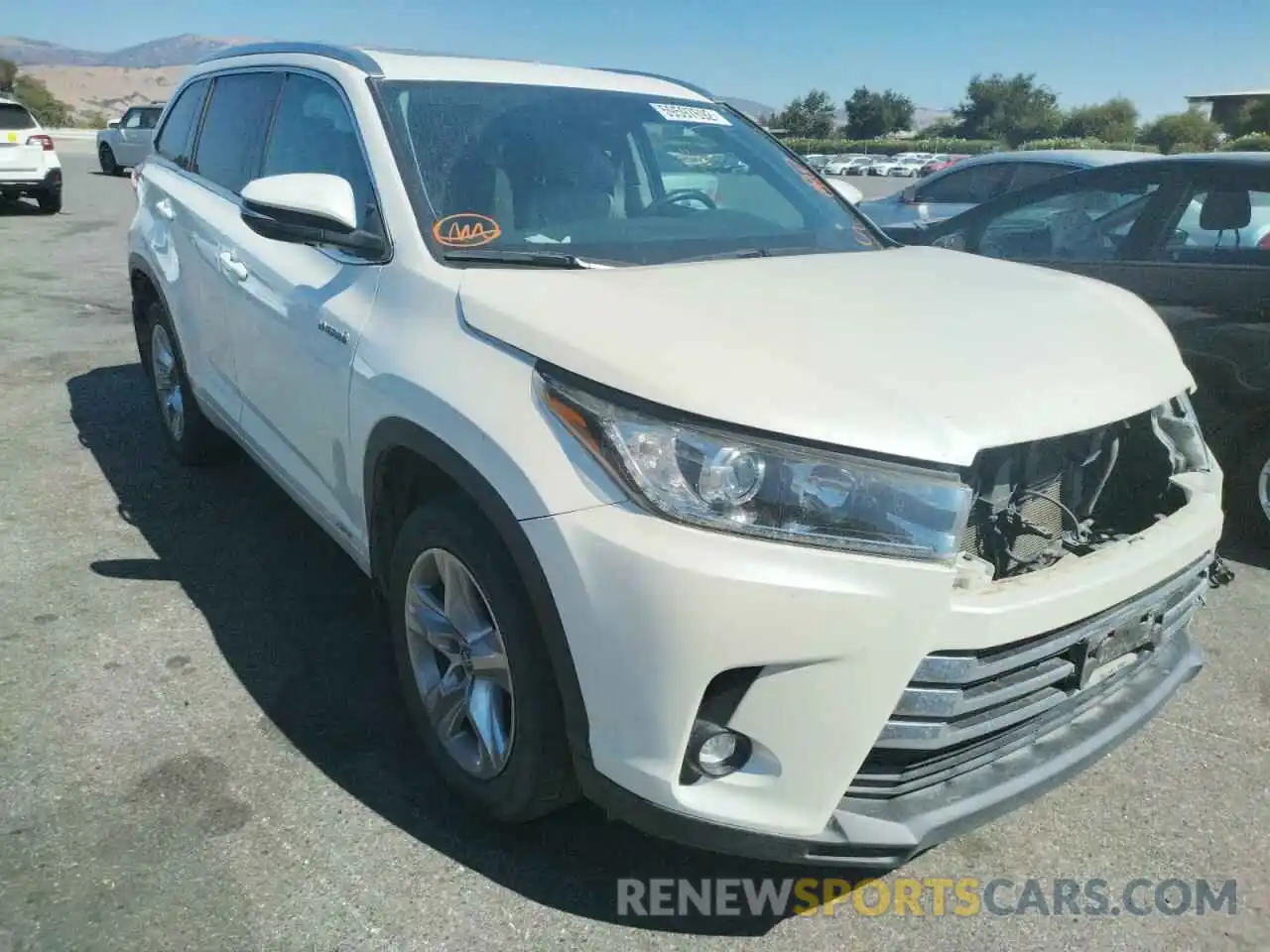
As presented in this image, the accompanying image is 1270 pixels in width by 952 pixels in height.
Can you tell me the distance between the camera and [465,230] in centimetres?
275

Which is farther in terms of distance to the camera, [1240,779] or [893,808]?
[1240,779]

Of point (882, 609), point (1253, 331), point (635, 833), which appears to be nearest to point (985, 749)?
point (882, 609)

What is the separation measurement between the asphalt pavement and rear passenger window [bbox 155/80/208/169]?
5.83ft

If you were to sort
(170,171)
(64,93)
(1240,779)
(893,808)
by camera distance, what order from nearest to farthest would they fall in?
1. (893,808)
2. (1240,779)
3. (170,171)
4. (64,93)

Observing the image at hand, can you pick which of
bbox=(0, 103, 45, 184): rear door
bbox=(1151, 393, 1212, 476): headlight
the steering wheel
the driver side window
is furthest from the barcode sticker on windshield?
bbox=(0, 103, 45, 184): rear door

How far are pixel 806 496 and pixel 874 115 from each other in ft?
374

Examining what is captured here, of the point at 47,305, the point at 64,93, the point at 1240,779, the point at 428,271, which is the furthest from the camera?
the point at 64,93

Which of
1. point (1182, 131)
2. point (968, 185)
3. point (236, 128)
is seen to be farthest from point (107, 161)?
point (1182, 131)

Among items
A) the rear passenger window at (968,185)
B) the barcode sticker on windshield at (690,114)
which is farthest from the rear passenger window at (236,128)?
the rear passenger window at (968,185)

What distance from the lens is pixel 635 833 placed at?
262 centimetres

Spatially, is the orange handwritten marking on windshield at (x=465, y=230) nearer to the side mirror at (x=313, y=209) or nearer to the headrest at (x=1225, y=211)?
the side mirror at (x=313, y=209)

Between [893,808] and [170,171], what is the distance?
14.1 feet

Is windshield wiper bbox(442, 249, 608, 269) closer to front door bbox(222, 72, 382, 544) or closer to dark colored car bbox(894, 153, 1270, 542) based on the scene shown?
front door bbox(222, 72, 382, 544)

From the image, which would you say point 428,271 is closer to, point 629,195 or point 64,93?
point 629,195
